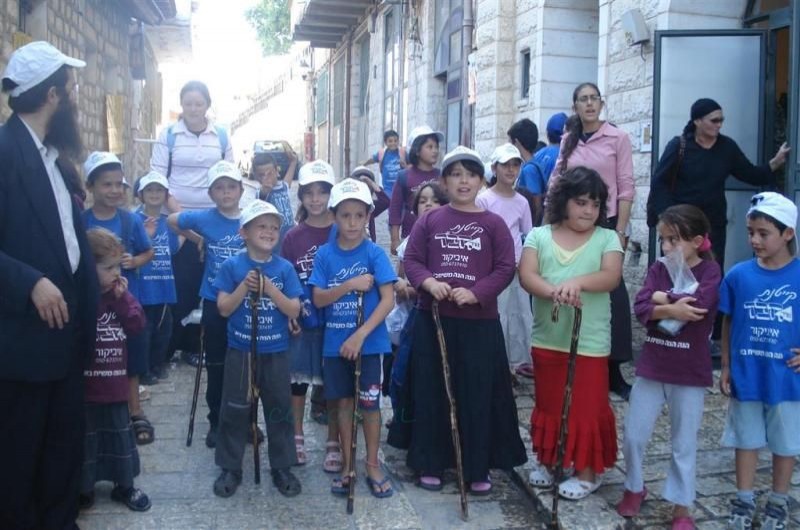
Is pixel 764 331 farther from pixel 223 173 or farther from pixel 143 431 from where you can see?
pixel 143 431

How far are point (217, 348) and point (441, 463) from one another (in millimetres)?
1360

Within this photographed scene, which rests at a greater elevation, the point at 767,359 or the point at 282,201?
the point at 282,201

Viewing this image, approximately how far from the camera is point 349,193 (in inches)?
170

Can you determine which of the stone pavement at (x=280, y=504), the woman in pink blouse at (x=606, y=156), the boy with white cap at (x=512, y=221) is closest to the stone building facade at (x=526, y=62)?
the woman in pink blouse at (x=606, y=156)

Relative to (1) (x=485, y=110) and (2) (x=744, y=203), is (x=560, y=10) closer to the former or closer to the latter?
(1) (x=485, y=110)

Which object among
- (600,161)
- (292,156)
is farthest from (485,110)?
(600,161)

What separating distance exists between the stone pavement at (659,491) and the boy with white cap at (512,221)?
0.74 meters

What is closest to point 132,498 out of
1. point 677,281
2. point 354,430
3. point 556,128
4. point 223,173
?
point 354,430

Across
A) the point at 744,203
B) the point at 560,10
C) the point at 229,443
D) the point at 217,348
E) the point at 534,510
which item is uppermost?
the point at 560,10

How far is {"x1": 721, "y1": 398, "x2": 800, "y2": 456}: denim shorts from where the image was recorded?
3699mm

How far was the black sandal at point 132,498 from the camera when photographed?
4027 mm

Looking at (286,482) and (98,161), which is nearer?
(286,482)

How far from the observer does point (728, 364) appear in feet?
12.8

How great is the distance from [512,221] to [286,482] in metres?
2.25
